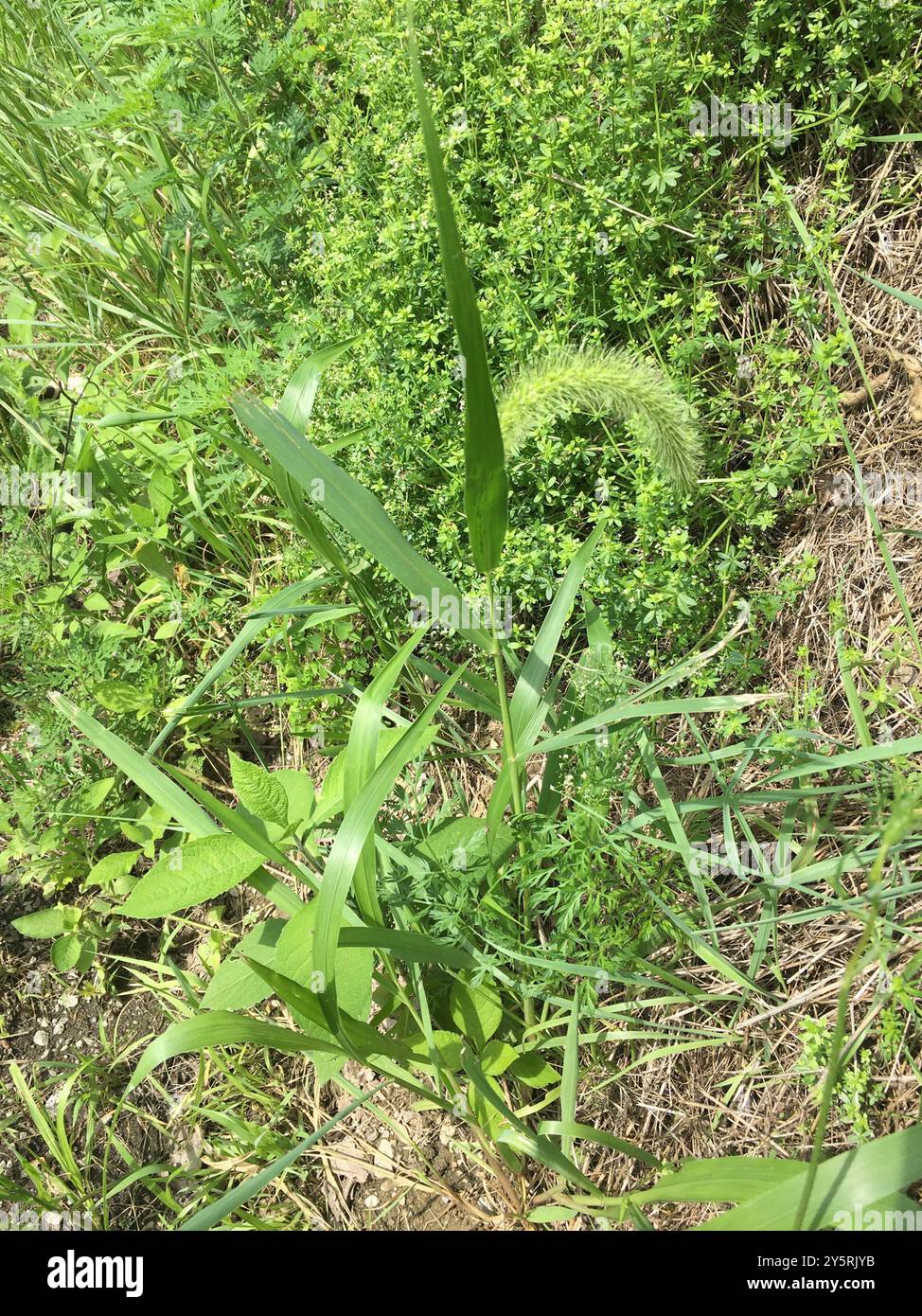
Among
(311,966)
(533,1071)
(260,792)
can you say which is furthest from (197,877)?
(533,1071)

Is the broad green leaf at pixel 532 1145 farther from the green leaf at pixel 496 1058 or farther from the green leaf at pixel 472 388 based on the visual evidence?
the green leaf at pixel 472 388

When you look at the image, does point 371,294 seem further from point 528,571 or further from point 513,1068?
point 513,1068

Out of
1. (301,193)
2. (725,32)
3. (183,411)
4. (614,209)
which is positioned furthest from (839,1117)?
(301,193)

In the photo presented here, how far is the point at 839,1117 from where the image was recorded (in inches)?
77.2

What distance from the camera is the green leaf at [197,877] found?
1989 millimetres

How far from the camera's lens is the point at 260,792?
2.00 m

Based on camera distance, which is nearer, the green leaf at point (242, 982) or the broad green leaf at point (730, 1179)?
the broad green leaf at point (730, 1179)

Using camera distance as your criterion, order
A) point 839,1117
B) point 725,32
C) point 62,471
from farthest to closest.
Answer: point 62,471
point 725,32
point 839,1117

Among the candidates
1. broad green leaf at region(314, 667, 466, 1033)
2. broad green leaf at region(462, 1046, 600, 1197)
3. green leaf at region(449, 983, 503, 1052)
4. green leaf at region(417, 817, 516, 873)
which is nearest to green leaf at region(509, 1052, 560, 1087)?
green leaf at region(449, 983, 503, 1052)

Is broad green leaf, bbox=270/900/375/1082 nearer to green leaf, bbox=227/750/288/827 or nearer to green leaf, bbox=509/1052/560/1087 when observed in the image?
green leaf, bbox=227/750/288/827

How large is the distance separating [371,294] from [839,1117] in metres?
2.52

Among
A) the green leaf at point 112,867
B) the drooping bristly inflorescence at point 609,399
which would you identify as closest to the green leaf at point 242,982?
the green leaf at point 112,867

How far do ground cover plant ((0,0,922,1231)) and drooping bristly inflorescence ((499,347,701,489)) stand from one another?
13 mm

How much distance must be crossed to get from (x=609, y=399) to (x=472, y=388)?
28.9 inches
